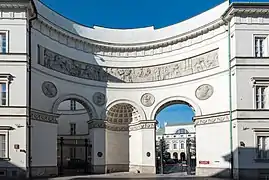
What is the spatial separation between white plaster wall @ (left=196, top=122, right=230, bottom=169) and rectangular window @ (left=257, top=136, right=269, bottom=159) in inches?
101

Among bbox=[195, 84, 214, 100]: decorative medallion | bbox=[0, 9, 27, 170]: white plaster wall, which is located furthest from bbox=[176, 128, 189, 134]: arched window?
bbox=[0, 9, 27, 170]: white plaster wall

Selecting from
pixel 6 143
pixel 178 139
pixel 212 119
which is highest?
pixel 212 119

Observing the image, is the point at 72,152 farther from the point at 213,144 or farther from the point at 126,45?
the point at 213,144

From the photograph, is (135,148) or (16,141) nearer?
(16,141)

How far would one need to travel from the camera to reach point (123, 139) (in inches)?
1547

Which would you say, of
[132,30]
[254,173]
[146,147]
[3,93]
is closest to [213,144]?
[254,173]

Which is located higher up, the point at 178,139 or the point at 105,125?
the point at 105,125

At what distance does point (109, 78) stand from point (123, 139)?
6544 millimetres

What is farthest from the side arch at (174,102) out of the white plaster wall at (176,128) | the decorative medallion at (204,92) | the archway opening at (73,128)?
the white plaster wall at (176,128)

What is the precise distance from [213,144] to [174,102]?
19.2 feet

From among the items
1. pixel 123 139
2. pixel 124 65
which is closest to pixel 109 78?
pixel 124 65

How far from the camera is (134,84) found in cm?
3644

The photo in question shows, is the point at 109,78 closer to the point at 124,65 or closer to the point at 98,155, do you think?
the point at 124,65

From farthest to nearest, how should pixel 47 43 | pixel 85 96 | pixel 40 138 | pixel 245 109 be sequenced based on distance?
pixel 85 96, pixel 47 43, pixel 40 138, pixel 245 109
